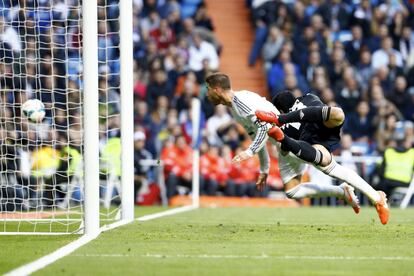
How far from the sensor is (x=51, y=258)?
8.55 metres

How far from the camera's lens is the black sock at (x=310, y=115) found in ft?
36.8

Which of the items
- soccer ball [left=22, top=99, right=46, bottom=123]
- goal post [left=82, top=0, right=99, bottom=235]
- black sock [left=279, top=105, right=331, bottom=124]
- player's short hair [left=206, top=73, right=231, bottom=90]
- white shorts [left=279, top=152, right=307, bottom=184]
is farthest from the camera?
white shorts [left=279, top=152, right=307, bottom=184]

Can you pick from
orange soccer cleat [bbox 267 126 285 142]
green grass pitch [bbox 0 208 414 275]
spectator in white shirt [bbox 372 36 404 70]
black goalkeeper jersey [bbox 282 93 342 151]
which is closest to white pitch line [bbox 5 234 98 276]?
green grass pitch [bbox 0 208 414 275]

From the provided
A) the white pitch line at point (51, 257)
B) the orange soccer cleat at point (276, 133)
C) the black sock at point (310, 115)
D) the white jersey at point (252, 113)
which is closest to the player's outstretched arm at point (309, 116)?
the black sock at point (310, 115)

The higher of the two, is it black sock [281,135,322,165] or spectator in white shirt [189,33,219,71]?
spectator in white shirt [189,33,219,71]

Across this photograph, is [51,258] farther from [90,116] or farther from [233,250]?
[90,116]

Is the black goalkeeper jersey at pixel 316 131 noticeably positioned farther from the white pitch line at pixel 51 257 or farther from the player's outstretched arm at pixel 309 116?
the white pitch line at pixel 51 257

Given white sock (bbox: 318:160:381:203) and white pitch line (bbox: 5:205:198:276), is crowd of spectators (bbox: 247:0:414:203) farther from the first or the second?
white pitch line (bbox: 5:205:198:276)

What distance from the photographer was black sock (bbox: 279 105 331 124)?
1122cm

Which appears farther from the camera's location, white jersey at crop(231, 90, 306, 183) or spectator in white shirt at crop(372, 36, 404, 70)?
spectator in white shirt at crop(372, 36, 404, 70)

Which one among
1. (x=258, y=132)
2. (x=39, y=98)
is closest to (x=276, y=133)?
(x=258, y=132)

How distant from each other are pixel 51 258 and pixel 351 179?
169 inches

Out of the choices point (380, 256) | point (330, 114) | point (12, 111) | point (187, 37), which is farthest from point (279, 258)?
point (187, 37)

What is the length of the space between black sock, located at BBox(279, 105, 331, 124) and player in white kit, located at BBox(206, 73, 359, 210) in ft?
1.07
